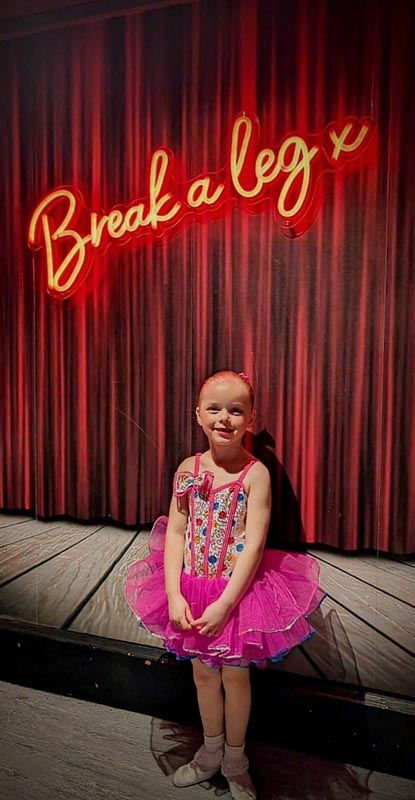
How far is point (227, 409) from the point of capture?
5.94ft

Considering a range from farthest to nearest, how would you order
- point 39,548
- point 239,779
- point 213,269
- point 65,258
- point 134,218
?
1. point 39,548
2. point 65,258
3. point 134,218
4. point 213,269
5. point 239,779

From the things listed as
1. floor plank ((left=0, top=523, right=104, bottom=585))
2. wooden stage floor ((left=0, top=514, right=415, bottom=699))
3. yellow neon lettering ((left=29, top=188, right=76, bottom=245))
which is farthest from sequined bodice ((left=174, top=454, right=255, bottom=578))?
yellow neon lettering ((left=29, top=188, right=76, bottom=245))

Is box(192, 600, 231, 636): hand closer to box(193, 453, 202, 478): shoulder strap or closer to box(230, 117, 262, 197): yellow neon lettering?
box(193, 453, 202, 478): shoulder strap

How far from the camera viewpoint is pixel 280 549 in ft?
6.70

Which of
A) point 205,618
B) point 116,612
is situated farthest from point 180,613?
point 116,612

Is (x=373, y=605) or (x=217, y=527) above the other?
(x=217, y=527)

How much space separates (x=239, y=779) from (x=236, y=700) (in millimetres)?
230

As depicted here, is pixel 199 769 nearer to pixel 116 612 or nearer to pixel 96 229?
pixel 116 612

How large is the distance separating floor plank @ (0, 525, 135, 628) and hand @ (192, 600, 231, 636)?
663mm

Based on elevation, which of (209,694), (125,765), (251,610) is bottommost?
(125,765)

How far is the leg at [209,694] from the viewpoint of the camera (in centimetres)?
183

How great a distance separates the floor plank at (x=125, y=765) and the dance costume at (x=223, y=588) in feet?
1.40

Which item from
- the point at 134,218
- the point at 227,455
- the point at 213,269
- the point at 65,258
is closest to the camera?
the point at 227,455

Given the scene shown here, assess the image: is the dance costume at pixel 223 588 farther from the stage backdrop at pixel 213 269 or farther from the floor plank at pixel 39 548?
the floor plank at pixel 39 548
